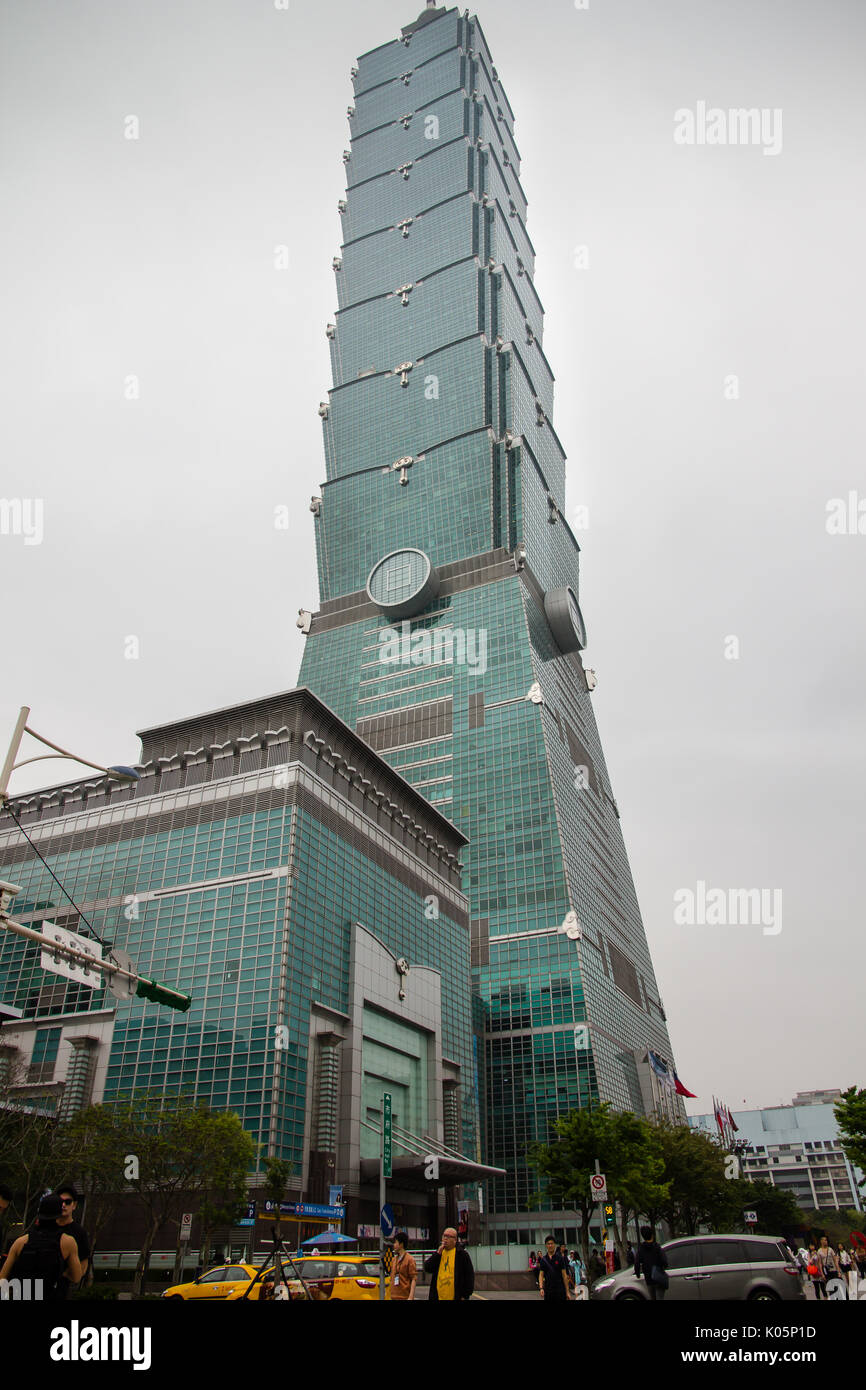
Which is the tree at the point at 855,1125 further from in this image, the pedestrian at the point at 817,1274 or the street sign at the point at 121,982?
the street sign at the point at 121,982

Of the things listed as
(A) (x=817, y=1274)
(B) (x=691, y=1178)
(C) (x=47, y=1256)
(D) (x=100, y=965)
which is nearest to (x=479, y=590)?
(B) (x=691, y=1178)

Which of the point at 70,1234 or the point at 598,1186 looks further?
the point at 598,1186

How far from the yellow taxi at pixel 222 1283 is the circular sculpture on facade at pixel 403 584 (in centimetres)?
11381

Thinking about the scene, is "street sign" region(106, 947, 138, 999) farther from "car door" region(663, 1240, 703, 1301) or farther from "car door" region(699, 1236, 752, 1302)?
"car door" region(699, 1236, 752, 1302)

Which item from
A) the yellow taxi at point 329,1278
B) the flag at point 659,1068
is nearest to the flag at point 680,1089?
the flag at point 659,1068

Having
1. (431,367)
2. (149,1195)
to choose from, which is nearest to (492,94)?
(431,367)

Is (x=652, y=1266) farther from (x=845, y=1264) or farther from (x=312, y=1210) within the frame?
(x=312, y=1210)

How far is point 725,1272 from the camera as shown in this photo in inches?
876

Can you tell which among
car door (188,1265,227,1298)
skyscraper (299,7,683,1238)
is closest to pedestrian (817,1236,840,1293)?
car door (188,1265,227,1298)

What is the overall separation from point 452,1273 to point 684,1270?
11792 millimetres

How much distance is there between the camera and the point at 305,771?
65.4m

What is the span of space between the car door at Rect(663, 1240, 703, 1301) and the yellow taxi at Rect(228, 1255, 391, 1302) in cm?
713

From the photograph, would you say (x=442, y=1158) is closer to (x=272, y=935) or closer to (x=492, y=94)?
(x=272, y=935)
